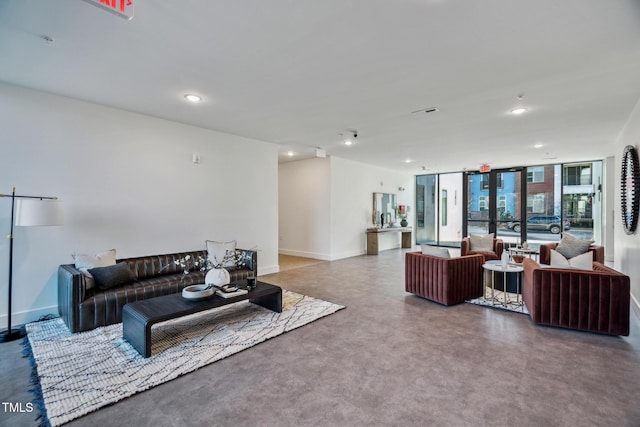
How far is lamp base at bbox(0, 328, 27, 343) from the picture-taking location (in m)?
3.05

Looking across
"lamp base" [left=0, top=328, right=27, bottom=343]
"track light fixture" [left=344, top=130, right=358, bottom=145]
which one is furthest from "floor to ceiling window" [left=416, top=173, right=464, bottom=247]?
"lamp base" [left=0, top=328, right=27, bottom=343]

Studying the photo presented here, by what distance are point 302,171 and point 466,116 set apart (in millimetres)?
4766

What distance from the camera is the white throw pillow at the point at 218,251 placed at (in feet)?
15.7

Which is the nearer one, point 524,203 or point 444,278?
point 444,278

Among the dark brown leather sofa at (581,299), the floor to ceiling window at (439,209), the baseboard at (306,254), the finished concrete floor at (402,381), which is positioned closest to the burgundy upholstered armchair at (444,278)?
the finished concrete floor at (402,381)

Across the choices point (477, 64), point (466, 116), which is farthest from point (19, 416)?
point (466, 116)

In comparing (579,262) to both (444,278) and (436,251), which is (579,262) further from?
(436,251)

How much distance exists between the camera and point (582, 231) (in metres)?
8.38

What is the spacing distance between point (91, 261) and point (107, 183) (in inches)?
44.2

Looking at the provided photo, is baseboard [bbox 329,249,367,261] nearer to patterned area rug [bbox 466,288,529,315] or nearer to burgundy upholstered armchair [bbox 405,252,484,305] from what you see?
burgundy upholstered armchair [bbox 405,252,484,305]

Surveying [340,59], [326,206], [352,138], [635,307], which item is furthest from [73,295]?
[635,307]

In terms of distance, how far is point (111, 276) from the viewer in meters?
3.57

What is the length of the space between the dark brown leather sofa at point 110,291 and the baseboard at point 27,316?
0.24 m

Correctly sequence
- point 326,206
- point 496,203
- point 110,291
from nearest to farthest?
point 110,291 → point 326,206 → point 496,203
